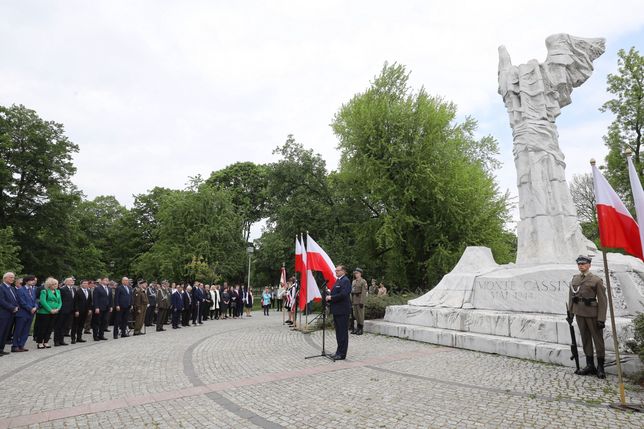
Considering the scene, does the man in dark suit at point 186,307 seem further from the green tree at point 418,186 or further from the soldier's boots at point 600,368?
the soldier's boots at point 600,368

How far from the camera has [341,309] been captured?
8859mm

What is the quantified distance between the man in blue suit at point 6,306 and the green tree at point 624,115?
30700 mm

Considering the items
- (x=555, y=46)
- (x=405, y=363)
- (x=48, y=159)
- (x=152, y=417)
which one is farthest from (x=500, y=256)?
(x=48, y=159)

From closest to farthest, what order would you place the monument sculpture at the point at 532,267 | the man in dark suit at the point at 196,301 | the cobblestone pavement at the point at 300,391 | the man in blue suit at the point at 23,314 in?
the cobblestone pavement at the point at 300,391 < the monument sculpture at the point at 532,267 < the man in blue suit at the point at 23,314 < the man in dark suit at the point at 196,301

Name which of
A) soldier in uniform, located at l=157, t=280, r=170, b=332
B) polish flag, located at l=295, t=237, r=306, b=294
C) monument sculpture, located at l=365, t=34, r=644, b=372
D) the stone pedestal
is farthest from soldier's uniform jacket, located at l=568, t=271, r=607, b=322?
soldier in uniform, located at l=157, t=280, r=170, b=332

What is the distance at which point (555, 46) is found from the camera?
11.6m

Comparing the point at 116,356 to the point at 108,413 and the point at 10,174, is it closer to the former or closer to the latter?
the point at 108,413

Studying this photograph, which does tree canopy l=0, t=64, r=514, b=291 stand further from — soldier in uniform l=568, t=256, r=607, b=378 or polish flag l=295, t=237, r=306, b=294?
soldier in uniform l=568, t=256, r=607, b=378

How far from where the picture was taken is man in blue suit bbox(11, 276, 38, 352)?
10695mm

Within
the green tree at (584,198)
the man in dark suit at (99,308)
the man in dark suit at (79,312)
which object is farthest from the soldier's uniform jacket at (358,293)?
the green tree at (584,198)

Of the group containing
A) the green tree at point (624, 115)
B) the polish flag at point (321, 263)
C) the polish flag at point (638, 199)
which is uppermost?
the green tree at point (624, 115)

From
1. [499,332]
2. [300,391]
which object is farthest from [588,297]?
[300,391]

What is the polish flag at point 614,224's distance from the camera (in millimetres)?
5668

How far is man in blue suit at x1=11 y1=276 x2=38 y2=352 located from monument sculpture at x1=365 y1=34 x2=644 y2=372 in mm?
9673
